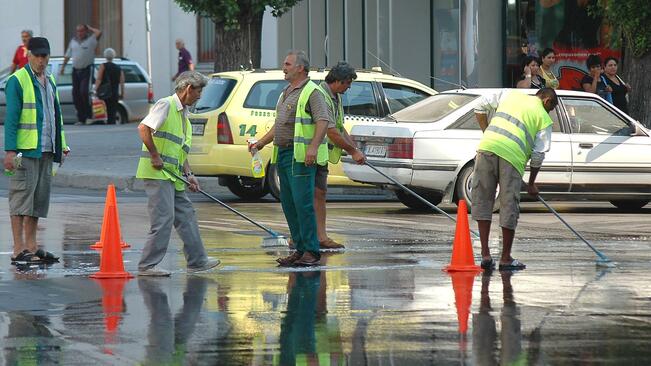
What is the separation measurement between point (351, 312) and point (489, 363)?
73.8 inches

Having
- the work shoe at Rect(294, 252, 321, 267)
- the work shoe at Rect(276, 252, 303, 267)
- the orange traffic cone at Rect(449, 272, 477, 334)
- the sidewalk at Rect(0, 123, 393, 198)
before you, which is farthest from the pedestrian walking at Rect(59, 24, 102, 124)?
the orange traffic cone at Rect(449, 272, 477, 334)

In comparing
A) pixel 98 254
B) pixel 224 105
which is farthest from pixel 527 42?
pixel 98 254

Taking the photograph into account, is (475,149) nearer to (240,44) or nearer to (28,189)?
(28,189)

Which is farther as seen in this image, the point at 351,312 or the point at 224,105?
the point at 224,105

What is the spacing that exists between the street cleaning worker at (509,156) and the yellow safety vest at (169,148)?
7.57 feet

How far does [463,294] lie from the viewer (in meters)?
10.6

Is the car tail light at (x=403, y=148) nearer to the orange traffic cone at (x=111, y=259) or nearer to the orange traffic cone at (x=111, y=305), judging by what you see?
the orange traffic cone at (x=111, y=259)

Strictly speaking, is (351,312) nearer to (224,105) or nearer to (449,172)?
(449,172)

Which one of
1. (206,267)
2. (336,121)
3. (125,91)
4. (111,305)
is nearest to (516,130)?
(336,121)

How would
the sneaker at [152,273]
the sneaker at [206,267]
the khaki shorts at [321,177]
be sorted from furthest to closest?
the khaki shorts at [321,177] < the sneaker at [206,267] < the sneaker at [152,273]

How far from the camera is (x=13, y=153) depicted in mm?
11961

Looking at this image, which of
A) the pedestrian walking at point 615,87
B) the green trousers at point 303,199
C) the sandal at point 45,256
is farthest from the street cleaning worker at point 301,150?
the pedestrian walking at point 615,87

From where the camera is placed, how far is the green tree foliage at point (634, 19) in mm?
21609

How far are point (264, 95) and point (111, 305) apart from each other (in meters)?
8.44
